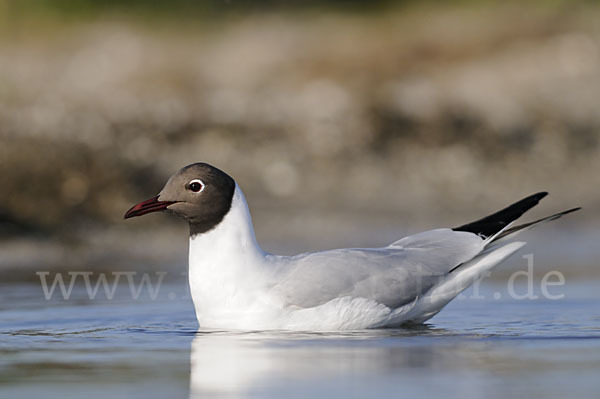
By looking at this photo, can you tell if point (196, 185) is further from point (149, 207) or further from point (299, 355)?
point (299, 355)

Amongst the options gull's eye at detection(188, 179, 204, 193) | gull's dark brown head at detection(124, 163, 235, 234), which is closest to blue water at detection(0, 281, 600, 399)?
gull's dark brown head at detection(124, 163, 235, 234)

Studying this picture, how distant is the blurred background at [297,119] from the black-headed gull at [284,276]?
3258 mm

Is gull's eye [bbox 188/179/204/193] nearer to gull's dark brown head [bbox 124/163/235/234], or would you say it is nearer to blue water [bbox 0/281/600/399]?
gull's dark brown head [bbox 124/163/235/234]

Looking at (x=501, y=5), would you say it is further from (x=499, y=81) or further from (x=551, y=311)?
(x=551, y=311)

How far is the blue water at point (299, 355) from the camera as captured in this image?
5500 mm

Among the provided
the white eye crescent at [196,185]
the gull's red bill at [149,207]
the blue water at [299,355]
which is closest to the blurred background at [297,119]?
the blue water at [299,355]

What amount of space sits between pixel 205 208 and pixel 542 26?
1415 cm

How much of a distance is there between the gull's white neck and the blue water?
0.21 m

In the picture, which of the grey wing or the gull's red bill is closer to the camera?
the grey wing

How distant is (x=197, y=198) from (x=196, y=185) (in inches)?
3.4

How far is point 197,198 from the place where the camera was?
7750mm

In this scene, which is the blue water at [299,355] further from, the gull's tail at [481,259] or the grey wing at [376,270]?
the grey wing at [376,270]

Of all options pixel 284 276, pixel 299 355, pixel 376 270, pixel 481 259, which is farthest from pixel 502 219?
pixel 299 355

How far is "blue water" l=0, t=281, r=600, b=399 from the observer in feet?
18.0
